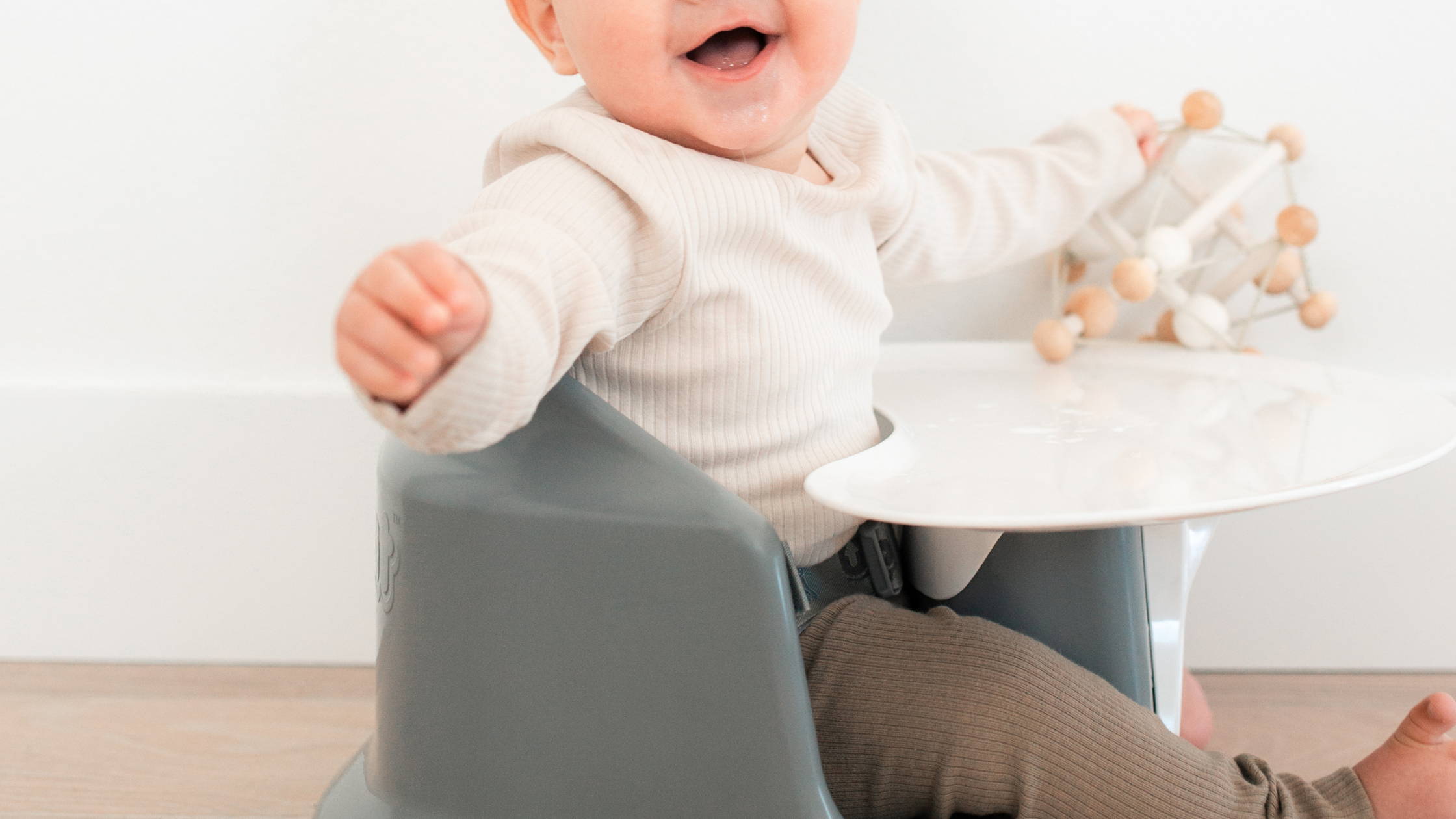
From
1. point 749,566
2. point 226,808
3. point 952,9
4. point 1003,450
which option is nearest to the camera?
point 749,566

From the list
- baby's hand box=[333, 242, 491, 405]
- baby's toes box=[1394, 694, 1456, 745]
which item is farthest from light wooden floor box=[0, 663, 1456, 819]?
baby's hand box=[333, 242, 491, 405]

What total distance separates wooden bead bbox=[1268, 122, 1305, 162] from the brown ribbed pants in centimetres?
48

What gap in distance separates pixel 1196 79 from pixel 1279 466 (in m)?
0.46

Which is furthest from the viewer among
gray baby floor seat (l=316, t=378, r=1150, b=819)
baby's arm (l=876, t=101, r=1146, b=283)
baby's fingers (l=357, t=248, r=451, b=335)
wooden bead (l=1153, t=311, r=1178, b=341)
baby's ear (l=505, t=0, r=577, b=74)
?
wooden bead (l=1153, t=311, r=1178, b=341)

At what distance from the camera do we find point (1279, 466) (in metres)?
0.60

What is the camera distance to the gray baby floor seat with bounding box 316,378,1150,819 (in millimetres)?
546

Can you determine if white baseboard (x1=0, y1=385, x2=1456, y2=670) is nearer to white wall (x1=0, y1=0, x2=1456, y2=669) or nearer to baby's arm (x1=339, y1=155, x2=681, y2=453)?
white wall (x1=0, y1=0, x2=1456, y2=669)

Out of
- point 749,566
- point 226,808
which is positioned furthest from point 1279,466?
point 226,808

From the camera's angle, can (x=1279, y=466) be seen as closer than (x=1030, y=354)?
Yes

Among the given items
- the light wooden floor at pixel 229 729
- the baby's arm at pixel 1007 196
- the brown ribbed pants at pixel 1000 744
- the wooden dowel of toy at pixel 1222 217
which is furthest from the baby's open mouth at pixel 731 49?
the light wooden floor at pixel 229 729

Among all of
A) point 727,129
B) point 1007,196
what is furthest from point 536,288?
point 1007,196

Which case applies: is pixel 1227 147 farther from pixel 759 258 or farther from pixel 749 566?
pixel 749 566

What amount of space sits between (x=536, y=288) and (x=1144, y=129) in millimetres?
597

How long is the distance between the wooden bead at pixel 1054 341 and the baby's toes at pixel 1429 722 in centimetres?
33
